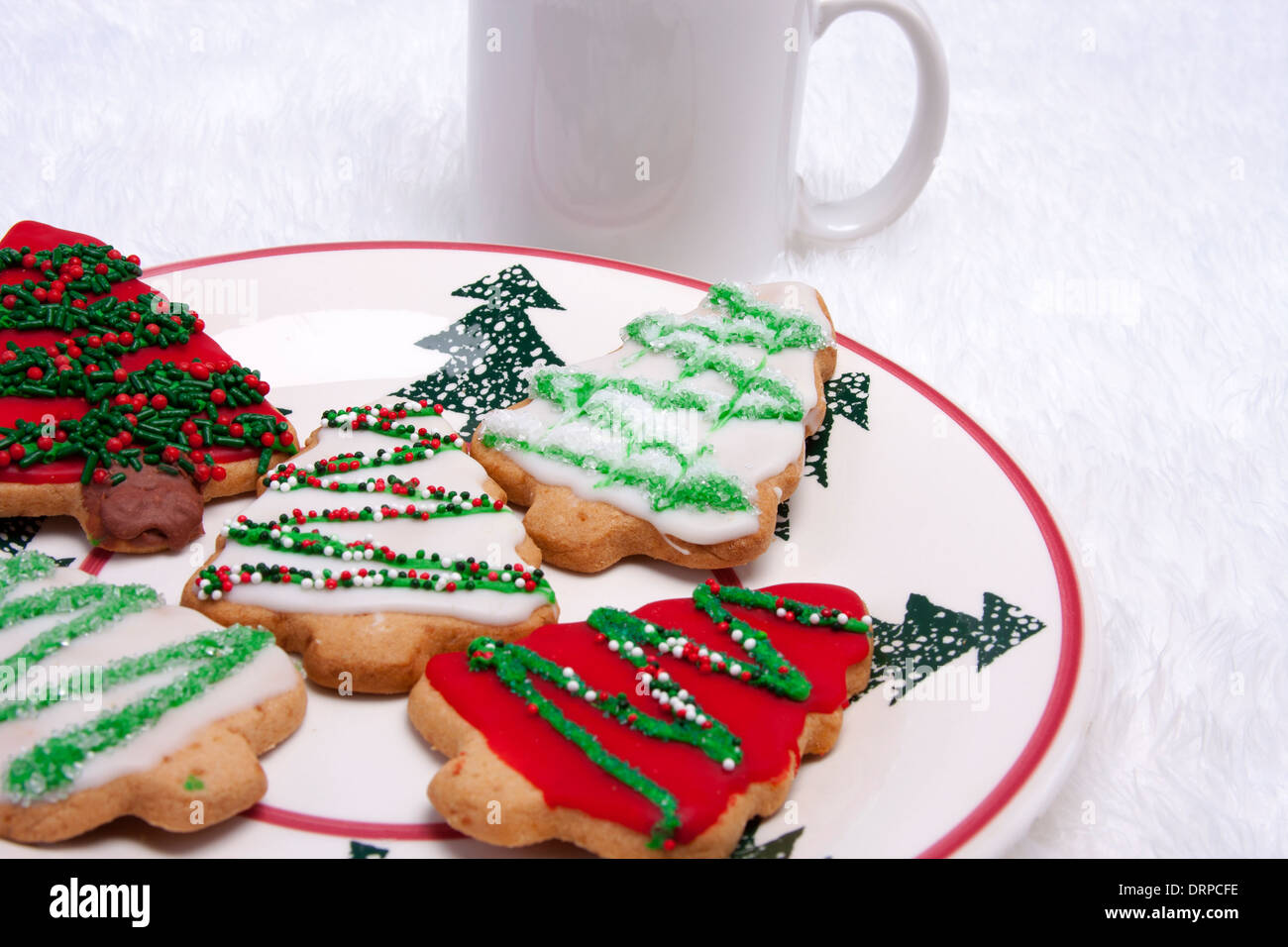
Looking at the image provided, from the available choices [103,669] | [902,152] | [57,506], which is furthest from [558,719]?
[902,152]

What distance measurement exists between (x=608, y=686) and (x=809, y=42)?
1.08 meters

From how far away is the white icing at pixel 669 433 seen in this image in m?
1.21

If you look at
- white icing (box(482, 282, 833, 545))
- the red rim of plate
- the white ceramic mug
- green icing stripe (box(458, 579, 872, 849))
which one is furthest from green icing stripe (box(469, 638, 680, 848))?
the white ceramic mug

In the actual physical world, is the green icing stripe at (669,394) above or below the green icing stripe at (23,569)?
above

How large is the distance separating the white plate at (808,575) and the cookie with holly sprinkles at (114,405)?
53 mm

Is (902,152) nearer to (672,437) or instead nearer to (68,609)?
(672,437)

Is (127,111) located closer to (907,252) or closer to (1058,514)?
(907,252)

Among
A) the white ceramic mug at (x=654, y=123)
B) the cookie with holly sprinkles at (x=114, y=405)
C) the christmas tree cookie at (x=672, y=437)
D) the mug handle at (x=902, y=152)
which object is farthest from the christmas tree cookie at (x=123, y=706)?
the mug handle at (x=902, y=152)

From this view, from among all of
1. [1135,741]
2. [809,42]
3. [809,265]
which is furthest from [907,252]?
[1135,741]

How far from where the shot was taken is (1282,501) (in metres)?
1.51

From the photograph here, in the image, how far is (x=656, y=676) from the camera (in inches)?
39.2

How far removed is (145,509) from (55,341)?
11.4 inches

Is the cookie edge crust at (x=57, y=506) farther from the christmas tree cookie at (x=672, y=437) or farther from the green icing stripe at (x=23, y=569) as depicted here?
the christmas tree cookie at (x=672, y=437)

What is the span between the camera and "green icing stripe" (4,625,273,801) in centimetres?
85
